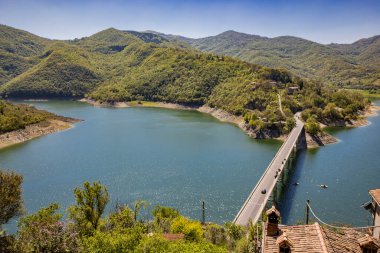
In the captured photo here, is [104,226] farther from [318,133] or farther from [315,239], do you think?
[318,133]

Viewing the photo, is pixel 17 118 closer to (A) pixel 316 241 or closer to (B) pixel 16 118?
(B) pixel 16 118

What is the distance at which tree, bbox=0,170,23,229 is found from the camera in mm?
34784

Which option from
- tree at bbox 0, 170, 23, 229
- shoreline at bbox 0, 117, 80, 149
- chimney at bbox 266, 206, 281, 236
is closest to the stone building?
chimney at bbox 266, 206, 281, 236

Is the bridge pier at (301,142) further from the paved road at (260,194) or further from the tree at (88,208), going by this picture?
the tree at (88,208)

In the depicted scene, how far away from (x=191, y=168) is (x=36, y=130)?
73.8m

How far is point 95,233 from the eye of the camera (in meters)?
34.5

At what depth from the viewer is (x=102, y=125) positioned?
156000 millimetres

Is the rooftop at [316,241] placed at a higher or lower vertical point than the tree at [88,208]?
higher

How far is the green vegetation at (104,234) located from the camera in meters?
26.6

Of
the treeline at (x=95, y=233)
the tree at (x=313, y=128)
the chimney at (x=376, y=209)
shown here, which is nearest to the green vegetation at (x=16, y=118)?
the treeline at (x=95, y=233)

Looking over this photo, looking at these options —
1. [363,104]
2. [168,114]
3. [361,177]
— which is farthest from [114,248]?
[363,104]

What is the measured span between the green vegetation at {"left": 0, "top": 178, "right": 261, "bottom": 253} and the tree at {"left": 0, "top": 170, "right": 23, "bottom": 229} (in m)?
0.20

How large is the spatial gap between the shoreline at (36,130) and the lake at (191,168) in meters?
4.04

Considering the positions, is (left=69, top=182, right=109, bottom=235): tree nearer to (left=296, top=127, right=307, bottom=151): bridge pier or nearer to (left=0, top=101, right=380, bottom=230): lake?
(left=0, top=101, right=380, bottom=230): lake
